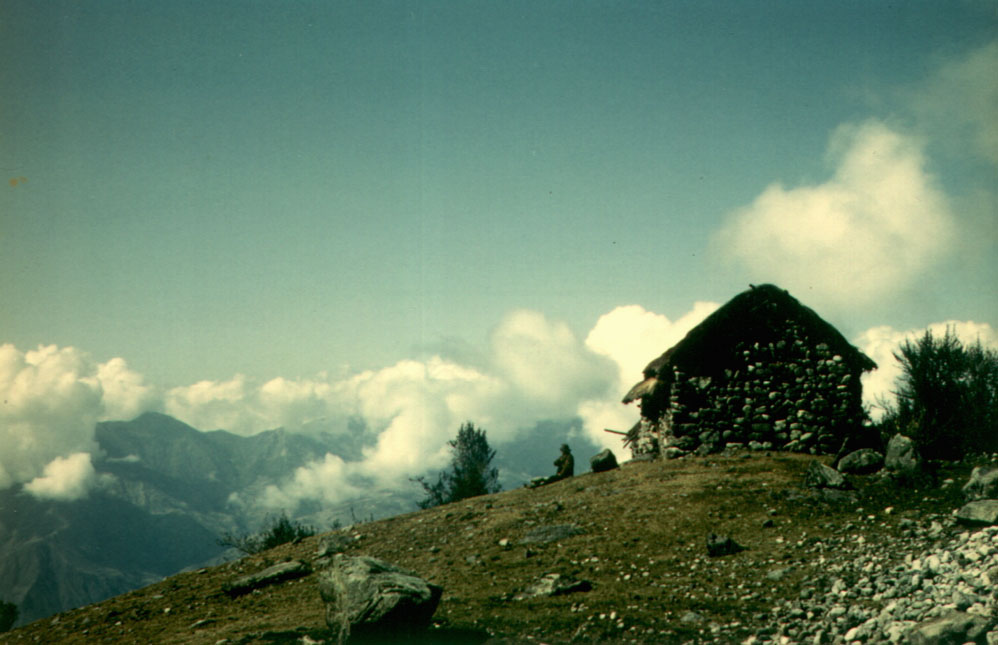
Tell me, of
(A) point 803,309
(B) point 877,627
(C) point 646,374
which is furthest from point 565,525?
(A) point 803,309

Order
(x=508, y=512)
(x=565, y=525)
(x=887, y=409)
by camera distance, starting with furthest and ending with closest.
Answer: (x=887, y=409)
(x=508, y=512)
(x=565, y=525)

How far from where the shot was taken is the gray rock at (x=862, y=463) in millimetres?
11789

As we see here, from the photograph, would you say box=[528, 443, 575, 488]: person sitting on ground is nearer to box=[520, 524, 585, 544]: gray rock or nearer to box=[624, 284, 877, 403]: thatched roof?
box=[624, 284, 877, 403]: thatched roof

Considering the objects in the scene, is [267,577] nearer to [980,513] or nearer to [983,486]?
[980,513]

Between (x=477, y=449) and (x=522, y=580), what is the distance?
4175cm

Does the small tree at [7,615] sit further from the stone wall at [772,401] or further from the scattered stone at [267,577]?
the stone wall at [772,401]

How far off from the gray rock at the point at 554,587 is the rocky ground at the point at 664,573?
0.09 feet

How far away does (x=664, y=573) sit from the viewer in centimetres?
812

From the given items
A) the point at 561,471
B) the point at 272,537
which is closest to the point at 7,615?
the point at 272,537

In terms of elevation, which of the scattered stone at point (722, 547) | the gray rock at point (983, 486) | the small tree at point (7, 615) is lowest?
the small tree at point (7, 615)

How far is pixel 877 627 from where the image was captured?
5.44 meters

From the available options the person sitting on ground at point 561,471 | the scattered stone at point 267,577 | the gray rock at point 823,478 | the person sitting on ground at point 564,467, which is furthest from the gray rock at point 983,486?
the scattered stone at point 267,577

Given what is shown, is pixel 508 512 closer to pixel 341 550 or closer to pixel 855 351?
pixel 341 550

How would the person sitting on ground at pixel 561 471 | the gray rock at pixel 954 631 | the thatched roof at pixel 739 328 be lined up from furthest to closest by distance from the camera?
1. the person sitting on ground at pixel 561 471
2. the thatched roof at pixel 739 328
3. the gray rock at pixel 954 631
